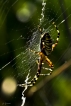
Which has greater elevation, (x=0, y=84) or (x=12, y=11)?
(x=12, y=11)

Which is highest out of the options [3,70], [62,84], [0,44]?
[0,44]

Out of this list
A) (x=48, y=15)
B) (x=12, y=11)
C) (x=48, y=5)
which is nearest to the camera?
(x=48, y=15)

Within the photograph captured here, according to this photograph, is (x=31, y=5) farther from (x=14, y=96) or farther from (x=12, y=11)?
(x=14, y=96)

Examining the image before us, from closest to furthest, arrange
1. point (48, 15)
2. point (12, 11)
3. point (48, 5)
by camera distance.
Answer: point (48, 15) < point (48, 5) < point (12, 11)

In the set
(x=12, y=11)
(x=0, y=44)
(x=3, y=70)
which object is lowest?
(x=3, y=70)

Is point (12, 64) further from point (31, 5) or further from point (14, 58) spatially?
point (31, 5)

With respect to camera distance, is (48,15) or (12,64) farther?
(12,64)

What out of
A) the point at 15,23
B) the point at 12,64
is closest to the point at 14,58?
the point at 12,64

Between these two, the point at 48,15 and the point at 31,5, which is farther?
the point at 31,5

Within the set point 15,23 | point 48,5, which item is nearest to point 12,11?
point 15,23
